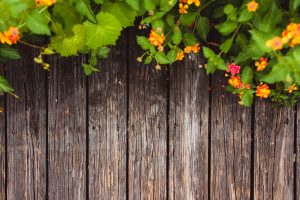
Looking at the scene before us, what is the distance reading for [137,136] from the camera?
8.31ft

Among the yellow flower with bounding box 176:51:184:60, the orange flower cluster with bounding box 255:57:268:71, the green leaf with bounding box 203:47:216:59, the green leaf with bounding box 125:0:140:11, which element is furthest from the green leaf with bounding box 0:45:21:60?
the orange flower cluster with bounding box 255:57:268:71

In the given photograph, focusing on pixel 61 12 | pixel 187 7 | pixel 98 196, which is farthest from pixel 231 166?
Result: pixel 61 12

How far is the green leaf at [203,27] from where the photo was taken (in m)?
2.28

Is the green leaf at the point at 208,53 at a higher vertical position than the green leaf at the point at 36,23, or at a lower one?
lower

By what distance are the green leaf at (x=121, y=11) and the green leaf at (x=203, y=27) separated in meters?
0.28

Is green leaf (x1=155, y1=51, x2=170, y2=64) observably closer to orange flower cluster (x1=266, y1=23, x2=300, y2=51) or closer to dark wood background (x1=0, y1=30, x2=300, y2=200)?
dark wood background (x1=0, y1=30, x2=300, y2=200)

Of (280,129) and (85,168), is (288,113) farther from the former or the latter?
(85,168)

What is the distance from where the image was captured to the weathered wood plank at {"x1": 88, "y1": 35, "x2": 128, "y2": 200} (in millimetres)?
2492

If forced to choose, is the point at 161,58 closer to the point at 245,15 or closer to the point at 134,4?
the point at 134,4

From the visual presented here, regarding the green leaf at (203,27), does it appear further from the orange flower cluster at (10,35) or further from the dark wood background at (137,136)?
the orange flower cluster at (10,35)

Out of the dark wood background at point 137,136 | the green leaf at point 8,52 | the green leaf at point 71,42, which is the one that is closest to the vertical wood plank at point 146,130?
the dark wood background at point 137,136

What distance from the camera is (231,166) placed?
2.54 m

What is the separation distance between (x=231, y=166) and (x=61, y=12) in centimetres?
104

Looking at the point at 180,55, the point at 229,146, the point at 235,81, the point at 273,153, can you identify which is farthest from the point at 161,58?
the point at 273,153
